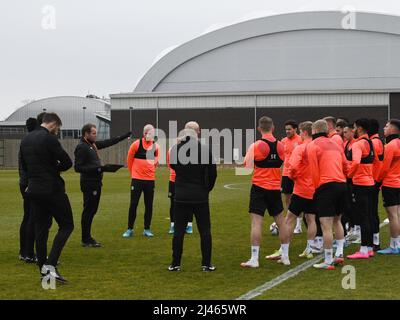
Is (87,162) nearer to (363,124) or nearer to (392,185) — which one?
(363,124)

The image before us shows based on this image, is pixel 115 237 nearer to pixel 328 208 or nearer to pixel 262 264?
pixel 262 264

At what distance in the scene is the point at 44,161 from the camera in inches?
339

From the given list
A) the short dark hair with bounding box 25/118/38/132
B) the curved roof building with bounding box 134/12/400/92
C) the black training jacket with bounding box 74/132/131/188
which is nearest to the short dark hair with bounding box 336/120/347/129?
the black training jacket with bounding box 74/132/131/188

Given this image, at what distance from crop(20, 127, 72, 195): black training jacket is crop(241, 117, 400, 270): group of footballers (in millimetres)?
2661

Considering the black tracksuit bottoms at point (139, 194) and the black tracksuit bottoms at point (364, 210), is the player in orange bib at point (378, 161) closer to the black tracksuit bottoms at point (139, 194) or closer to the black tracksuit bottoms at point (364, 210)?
the black tracksuit bottoms at point (364, 210)

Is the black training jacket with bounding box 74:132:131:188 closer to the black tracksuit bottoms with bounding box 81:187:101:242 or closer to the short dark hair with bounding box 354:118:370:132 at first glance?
the black tracksuit bottoms with bounding box 81:187:101:242

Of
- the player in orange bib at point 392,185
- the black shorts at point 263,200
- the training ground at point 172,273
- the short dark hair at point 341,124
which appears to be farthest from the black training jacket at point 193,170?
the short dark hair at point 341,124

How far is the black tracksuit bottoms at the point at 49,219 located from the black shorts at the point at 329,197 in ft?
11.5

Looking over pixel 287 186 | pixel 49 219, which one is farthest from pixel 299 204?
pixel 49 219

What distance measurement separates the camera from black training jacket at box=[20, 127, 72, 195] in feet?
28.0

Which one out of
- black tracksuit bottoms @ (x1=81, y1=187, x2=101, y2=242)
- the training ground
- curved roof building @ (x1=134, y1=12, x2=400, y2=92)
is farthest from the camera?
curved roof building @ (x1=134, y1=12, x2=400, y2=92)

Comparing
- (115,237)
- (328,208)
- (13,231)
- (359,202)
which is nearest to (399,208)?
(359,202)

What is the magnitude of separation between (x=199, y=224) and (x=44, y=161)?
2.32 meters

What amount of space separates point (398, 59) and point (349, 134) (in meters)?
53.3
